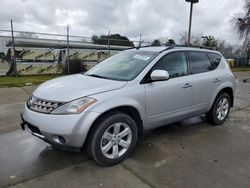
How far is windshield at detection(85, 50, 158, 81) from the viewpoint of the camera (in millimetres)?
3889

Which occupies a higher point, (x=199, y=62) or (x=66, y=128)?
(x=199, y=62)

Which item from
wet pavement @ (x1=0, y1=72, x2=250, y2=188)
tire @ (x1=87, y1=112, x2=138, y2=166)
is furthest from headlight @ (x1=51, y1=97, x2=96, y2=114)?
wet pavement @ (x1=0, y1=72, x2=250, y2=188)

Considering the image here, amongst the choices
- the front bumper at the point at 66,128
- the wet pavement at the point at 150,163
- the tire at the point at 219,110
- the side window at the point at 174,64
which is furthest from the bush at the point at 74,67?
the front bumper at the point at 66,128

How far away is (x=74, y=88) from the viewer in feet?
11.2

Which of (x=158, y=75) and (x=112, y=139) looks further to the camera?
(x=158, y=75)

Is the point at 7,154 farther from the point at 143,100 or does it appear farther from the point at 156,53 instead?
the point at 156,53

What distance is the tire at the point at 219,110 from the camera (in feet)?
17.0

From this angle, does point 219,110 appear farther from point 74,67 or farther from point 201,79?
point 74,67

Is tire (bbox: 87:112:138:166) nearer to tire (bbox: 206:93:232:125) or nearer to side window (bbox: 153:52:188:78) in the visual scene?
side window (bbox: 153:52:188:78)

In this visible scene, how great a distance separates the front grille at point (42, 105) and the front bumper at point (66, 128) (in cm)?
8

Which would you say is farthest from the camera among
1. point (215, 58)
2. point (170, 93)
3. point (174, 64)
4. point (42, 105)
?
point (215, 58)

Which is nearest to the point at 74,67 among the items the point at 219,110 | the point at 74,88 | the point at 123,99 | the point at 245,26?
the point at 219,110

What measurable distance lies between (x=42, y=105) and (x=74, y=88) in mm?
472

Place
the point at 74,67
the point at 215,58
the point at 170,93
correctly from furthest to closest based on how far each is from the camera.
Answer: the point at 74,67
the point at 215,58
the point at 170,93
